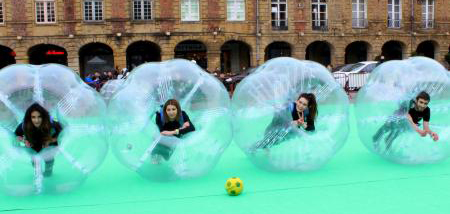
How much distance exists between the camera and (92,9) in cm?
2573

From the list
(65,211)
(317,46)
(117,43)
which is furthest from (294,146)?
(317,46)

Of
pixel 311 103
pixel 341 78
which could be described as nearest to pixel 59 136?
pixel 311 103

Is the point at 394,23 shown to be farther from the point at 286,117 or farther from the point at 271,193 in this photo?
the point at 271,193

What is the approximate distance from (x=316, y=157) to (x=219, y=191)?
1401 millimetres

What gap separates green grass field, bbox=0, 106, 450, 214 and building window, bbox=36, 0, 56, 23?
850 inches

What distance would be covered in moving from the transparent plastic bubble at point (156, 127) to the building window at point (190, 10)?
21.2 m

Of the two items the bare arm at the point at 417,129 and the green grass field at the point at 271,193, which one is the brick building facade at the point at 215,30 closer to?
the green grass field at the point at 271,193

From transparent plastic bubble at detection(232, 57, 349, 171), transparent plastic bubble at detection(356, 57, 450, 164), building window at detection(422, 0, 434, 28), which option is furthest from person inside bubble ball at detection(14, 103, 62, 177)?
building window at detection(422, 0, 434, 28)

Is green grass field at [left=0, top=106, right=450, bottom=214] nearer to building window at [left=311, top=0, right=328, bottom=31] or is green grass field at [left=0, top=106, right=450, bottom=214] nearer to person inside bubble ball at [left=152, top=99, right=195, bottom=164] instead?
person inside bubble ball at [left=152, top=99, right=195, bottom=164]

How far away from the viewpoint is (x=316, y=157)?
593 cm

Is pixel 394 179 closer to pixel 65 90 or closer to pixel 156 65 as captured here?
pixel 156 65

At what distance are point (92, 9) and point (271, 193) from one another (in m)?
22.9

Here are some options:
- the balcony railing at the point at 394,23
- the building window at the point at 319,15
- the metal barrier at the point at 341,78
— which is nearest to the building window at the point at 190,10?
the building window at the point at 319,15

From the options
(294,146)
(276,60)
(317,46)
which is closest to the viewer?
(294,146)
